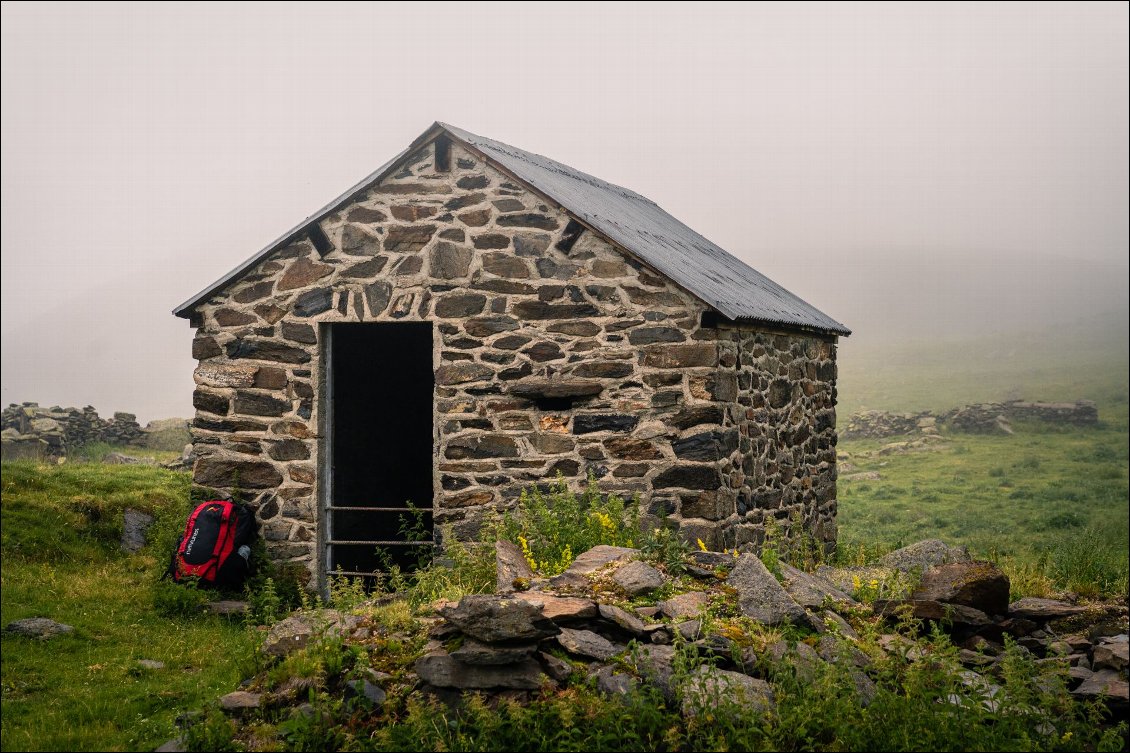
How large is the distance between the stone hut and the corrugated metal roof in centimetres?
5

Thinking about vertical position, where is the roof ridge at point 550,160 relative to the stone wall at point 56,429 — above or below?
above

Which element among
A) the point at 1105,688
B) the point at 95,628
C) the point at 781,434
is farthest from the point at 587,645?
the point at 781,434

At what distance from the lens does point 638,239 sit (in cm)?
1059

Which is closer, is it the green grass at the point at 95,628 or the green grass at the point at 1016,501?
the green grass at the point at 95,628

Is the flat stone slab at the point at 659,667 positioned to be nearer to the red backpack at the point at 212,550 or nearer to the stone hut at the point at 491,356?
the stone hut at the point at 491,356

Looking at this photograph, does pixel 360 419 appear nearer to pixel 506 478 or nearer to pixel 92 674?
pixel 506 478

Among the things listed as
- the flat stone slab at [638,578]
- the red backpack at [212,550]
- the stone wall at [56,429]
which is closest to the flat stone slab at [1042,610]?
the flat stone slab at [638,578]

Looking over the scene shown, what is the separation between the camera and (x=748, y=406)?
405 inches

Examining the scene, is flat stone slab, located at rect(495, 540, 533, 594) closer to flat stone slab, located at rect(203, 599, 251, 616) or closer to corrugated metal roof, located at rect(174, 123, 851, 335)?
corrugated metal roof, located at rect(174, 123, 851, 335)

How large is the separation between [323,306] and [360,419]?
6.63 ft

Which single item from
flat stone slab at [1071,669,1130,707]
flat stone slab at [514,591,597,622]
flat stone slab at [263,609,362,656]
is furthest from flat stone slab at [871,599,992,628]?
flat stone slab at [263,609,362,656]

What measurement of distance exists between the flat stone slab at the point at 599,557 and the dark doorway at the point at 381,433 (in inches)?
144

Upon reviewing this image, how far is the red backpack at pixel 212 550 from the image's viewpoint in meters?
10.0

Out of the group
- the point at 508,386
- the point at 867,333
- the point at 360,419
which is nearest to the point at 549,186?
the point at 508,386
